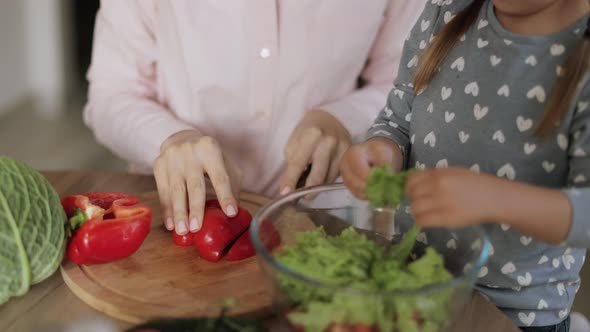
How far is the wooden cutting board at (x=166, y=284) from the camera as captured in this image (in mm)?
872

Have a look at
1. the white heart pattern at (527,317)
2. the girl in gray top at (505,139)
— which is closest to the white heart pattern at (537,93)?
the girl in gray top at (505,139)

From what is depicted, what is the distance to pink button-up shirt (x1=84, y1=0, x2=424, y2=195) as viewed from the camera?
4.19 feet

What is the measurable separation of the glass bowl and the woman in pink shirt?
0.71 feet

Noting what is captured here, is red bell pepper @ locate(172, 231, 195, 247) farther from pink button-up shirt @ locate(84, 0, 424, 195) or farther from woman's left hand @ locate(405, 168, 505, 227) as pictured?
woman's left hand @ locate(405, 168, 505, 227)

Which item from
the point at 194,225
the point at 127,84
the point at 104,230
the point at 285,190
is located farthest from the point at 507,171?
the point at 127,84

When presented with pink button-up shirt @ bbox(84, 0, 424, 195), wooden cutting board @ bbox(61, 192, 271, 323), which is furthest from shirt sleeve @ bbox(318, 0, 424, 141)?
wooden cutting board @ bbox(61, 192, 271, 323)

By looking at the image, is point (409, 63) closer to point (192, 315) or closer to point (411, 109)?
point (411, 109)

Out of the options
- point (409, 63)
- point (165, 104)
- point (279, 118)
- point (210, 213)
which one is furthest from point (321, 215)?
point (165, 104)

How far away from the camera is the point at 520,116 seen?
874 mm

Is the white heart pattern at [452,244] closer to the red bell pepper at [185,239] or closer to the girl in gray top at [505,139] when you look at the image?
the girl in gray top at [505,139]

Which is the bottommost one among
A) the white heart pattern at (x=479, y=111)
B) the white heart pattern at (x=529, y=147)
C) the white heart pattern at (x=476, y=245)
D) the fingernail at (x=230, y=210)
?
the fingernail at (x=230, y=210)

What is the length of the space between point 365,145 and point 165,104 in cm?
61

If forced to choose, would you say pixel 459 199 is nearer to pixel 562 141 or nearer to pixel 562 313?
pixel 562 141

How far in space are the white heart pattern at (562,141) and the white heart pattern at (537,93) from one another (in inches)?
2.2
